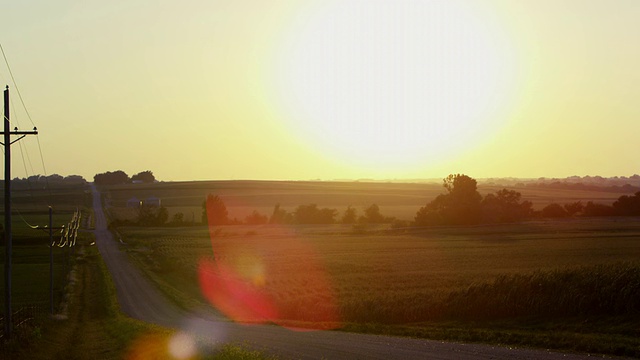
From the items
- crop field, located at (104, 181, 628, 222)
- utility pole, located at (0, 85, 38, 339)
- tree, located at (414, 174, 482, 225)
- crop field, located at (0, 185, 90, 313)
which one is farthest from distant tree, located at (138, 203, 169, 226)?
utility pole, located at (0, 85, 38, 339)

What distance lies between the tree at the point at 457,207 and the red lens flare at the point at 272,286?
30.8 m

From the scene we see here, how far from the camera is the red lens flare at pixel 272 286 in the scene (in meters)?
31.2

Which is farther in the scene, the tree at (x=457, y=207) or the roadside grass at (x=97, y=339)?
the tree at (x=457, y=207)

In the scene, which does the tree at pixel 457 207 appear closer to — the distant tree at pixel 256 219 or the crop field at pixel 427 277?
the crop field at pixel 427 277

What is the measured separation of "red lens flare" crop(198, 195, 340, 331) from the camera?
31.2 meters

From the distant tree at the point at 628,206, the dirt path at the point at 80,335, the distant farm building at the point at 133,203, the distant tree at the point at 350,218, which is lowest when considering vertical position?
the dirt path at the point at 80,335

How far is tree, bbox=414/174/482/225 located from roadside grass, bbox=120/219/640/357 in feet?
28.9

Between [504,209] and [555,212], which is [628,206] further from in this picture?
[504,209]

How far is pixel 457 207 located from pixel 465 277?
5709 centimetres

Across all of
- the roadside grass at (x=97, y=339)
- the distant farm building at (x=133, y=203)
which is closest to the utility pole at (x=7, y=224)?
the roadside grass at (x=97, y=339)

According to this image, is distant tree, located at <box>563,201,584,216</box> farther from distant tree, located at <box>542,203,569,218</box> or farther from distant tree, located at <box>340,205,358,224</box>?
distant tree, located at <box>340,205,358,224</box>

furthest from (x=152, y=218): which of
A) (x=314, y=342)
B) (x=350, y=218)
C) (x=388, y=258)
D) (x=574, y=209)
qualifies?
(x=314, y=342)

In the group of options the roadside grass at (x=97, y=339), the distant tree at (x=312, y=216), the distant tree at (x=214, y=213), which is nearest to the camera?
the roadside grass at (x=97, y=339)

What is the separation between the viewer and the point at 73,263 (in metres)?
63.9
